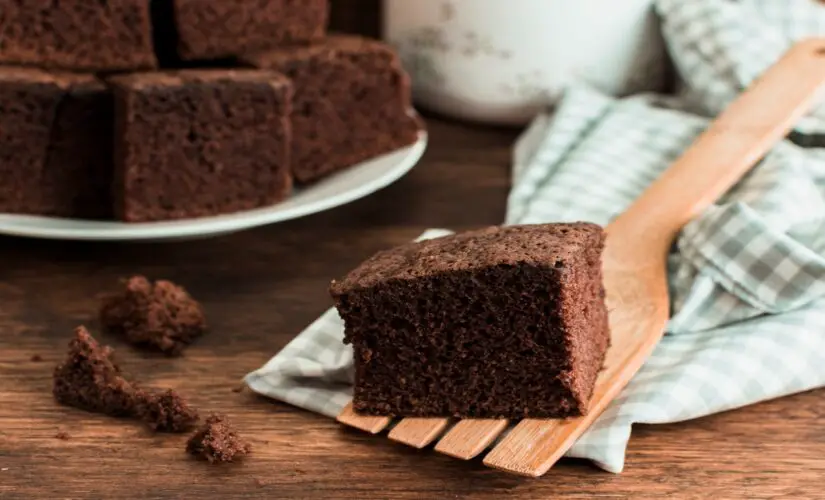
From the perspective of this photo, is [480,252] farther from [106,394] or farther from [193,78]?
[193,78]

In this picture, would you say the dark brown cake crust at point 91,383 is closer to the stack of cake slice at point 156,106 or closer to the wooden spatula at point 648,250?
the wooden spatula at point 648,250

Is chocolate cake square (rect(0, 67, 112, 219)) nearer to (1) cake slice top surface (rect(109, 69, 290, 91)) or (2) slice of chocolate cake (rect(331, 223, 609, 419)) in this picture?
(1) cake slice top surface (rect(109, 69, 290, 91))

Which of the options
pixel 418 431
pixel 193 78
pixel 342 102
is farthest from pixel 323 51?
pixel 418 431

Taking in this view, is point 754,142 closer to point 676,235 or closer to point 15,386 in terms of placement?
point 676,235

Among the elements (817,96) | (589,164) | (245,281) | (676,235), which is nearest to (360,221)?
(245,281)

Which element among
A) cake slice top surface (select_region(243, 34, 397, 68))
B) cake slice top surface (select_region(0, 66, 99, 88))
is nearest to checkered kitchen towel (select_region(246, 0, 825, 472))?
cake slice top surface (select_region(243, 34, 397, 68))
